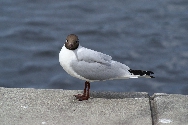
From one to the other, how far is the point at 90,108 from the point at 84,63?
0.40 m

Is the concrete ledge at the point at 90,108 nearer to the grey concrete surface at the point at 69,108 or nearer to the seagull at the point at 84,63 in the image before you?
the grey concrete surface at the point at 69,108

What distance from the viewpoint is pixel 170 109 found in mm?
4863

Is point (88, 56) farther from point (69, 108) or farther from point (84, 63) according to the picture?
point (69, 108)

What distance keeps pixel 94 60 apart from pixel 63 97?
418mm

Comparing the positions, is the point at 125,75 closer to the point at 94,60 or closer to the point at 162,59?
the point at 94,60

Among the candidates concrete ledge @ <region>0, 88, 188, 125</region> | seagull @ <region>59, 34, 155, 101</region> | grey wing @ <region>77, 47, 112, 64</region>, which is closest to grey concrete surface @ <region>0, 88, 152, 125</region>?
concrete ledge @ <region>0, 88, 188, 125</region>

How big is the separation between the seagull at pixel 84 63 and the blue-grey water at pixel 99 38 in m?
2.73

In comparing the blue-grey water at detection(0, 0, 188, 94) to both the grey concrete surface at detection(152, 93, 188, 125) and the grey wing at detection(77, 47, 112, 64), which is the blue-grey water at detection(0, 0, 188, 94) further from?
the grey wing at detection(77, 47, 112, 64)

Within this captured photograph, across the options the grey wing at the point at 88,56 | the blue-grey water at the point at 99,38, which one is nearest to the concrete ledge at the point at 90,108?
the grey wing at the point at 88,56

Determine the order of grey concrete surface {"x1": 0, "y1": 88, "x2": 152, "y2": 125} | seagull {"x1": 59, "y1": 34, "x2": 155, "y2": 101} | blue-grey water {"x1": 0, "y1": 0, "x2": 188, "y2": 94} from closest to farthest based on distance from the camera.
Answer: grey concrete surface {"x1": 0, "y1": 88, "x2": 152, "y2": 125}, seagull {"x1": 59, "y1": 34, "x2": 155, "y2": 101}, blue-grey water {"x1": 0, "y1": 0, "x2": 188, "y2": 94}

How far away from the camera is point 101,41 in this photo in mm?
9102

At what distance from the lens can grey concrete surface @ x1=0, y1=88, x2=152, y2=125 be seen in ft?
15.2

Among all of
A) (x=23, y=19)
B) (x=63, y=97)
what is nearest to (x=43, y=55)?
(x=23, y=19)

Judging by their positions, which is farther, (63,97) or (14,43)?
(14,43)
